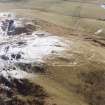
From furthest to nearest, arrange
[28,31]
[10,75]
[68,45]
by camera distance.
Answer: [28,31] → [68,45] → [10,75]

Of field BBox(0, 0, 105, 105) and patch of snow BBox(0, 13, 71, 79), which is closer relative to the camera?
field BBox(0, 0, 105, 105)

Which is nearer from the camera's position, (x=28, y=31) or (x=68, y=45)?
(x=68, y=45)

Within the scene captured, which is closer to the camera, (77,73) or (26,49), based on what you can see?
(77,73)

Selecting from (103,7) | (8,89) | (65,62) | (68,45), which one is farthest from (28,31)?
(103,7)

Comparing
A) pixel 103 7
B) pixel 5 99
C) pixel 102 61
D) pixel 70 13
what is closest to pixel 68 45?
pixel 102 61

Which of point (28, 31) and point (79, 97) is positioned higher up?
point (28, 31)

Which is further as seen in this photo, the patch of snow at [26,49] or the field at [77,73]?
the patch of snow at [26,49]

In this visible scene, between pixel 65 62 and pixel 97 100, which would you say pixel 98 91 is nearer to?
pixel 97 100

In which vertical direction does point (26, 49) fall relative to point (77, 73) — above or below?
above

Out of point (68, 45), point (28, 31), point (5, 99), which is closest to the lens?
point (5, 99)

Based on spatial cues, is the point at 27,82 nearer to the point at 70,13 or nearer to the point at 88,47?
the point at 88,47
